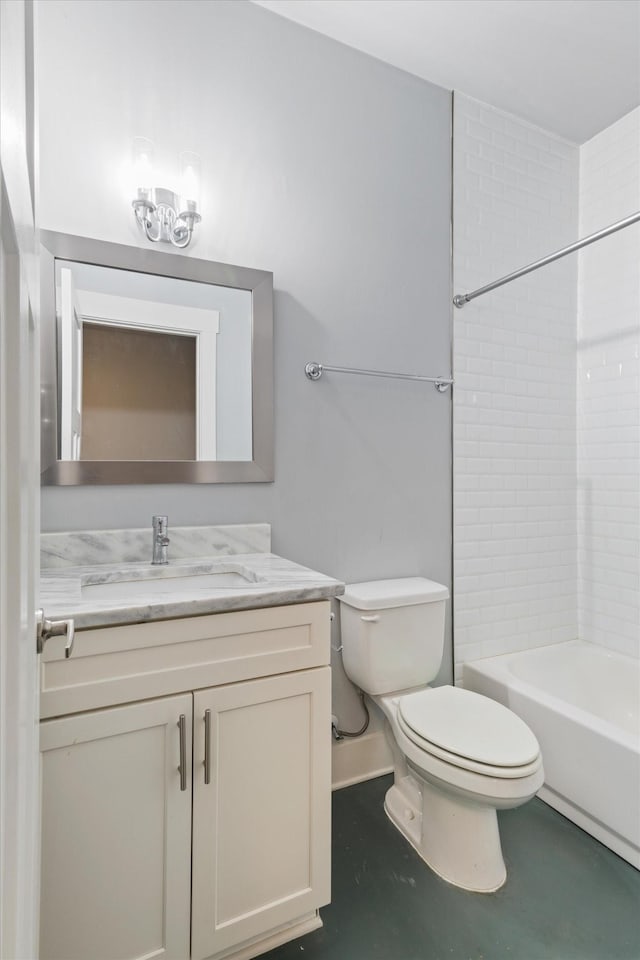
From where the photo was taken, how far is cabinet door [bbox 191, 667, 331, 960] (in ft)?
3.69

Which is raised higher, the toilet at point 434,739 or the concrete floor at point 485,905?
the toilet at point 434,739

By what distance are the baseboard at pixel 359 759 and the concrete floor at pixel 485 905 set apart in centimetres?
18

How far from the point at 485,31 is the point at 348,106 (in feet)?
1.80

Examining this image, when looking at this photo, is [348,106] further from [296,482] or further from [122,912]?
[122,912]

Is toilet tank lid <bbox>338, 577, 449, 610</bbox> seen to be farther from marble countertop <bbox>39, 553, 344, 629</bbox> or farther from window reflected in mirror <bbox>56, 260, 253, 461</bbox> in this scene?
window reflected in mirror <bbox>56, 260, 253, 461</bbox>

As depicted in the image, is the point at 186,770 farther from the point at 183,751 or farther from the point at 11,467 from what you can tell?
the point at 11,467

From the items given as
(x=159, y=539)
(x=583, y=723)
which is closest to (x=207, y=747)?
(x=159, y=539)

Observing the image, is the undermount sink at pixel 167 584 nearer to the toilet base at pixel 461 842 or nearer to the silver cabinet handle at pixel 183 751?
the silver cabinet handle at pixel 183 751

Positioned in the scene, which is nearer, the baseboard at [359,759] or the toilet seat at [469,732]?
the toilet seat at [469,732]

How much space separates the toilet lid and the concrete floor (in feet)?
1.36

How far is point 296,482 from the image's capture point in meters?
1.83

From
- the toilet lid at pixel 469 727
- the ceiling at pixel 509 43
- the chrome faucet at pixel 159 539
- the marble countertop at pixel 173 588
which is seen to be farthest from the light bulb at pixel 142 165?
the toilet lid at pixel 469 727

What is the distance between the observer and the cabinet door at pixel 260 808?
112cm

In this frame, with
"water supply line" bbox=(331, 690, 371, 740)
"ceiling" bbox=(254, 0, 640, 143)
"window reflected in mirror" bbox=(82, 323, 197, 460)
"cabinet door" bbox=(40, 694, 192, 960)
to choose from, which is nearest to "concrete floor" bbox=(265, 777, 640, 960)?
"water supply line" bbox=(331, 690, 371, 740)
